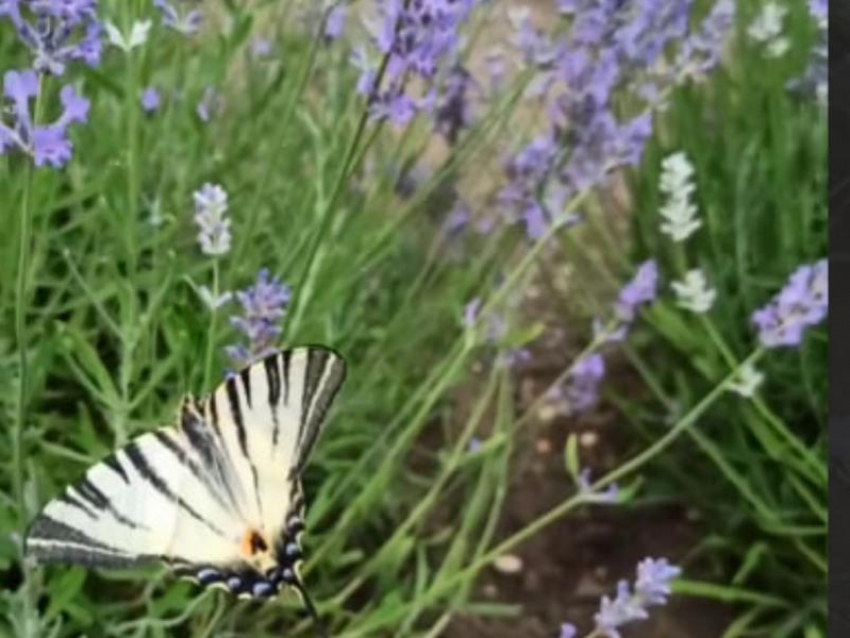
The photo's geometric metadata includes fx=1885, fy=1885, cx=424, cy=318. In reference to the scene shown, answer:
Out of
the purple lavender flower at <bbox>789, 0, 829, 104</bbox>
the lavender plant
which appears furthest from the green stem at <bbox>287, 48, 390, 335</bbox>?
the purple lavender flower at <bbox>789, 0, 829, 104</bbox>

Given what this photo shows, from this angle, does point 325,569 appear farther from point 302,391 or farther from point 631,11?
point 302,391

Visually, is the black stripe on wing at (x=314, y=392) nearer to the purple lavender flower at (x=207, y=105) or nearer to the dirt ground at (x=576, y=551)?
the purple lavender flower at (x=207, y=105)

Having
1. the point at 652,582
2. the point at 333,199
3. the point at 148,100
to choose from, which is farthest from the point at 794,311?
the point at 148,100

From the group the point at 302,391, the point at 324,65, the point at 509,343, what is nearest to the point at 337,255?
the point at 509,343

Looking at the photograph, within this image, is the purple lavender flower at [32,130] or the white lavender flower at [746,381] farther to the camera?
the white lavender flower at [746,381]

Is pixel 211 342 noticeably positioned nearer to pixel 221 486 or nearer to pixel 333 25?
pixel 221 486

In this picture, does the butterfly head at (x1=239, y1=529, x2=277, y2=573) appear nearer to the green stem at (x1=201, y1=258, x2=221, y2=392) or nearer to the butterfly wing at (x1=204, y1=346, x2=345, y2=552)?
the butterfly wing at (x1=204, y1=346, x2=345, y2=552)

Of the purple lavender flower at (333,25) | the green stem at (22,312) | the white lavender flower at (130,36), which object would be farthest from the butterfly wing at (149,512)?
the purple lavender flower at (333,25)
